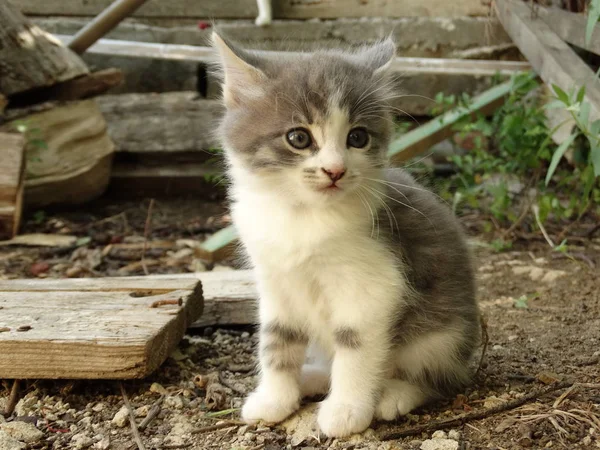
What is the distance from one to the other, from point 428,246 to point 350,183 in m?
0.45

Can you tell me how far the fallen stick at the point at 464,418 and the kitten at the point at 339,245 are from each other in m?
0.10

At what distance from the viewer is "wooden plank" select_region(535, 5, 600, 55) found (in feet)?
12.3

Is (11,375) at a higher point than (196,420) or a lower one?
higher

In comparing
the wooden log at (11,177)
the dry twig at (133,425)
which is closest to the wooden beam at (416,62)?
the wooden log at (11,177)

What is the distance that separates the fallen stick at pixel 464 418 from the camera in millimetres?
2238

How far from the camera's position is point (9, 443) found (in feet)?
7.20

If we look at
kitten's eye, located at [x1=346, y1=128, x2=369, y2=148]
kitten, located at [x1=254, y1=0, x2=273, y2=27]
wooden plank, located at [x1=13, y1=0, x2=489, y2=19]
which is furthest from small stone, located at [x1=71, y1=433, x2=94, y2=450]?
wooden plank, located at [x1=13, y1=0, x2=489, y2=19]

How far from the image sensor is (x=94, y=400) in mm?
2535

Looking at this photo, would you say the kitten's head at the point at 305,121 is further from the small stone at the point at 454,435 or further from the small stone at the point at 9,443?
the small stone at the point at 9,443

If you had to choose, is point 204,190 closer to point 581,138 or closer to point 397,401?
point 581,138

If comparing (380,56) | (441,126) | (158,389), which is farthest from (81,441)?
(441,126)

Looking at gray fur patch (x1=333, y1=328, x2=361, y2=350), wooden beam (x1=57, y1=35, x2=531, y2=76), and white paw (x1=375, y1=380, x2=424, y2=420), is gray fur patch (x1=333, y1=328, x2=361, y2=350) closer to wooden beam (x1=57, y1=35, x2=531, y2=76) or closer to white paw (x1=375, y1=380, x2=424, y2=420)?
white paw (x1=375, y1=380, x2=424, y2=420)

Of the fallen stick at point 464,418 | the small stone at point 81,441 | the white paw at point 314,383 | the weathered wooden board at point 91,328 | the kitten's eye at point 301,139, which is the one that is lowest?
the white paw at point 314,383

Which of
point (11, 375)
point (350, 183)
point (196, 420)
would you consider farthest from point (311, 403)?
point (11, 375)
